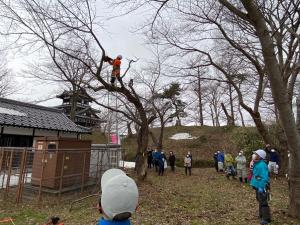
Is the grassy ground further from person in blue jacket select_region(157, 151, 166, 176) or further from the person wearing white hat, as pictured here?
person in blue jacket select_region(157, 151, 166, 176)

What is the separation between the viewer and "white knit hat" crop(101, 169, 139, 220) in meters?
2.34

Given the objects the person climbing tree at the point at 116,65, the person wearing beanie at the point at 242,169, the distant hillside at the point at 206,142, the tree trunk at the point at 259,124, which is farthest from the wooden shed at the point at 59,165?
the distant hillside at the point at 206,142

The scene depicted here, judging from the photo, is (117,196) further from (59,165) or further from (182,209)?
(59,165)

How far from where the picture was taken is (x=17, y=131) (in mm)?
17469

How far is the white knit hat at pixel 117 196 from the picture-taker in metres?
2.34

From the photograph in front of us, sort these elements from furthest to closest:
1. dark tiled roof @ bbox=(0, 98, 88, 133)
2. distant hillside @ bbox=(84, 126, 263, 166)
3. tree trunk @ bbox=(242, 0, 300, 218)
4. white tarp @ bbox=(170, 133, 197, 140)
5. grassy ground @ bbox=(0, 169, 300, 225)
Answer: white tarp @ bbox=(170, 133, 197, 140)
distant hillside @ bbox=(84, 126, 263, 166)
dark tiled roof @ bbox=(0, 98, 88, 133)
grassy ground @ bbox=(0, 169, 300, 225)
tree trunk @ bbox=(242, 0, 300, 218)

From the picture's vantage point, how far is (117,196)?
7.65ft

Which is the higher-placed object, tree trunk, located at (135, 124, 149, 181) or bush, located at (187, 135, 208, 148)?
bush, located at (187, 135, 208, 148)

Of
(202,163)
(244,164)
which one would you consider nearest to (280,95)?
(244,164)

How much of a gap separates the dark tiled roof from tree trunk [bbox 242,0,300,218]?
14.9m

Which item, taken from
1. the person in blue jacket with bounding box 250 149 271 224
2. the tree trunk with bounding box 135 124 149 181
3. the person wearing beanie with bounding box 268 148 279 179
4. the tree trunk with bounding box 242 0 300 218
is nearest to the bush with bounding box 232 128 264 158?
the person wearing beanie with bounding box 268 148 279 179

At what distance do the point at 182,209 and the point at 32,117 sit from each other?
14.6 metres

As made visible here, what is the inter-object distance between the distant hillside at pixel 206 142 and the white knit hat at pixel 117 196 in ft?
67.8

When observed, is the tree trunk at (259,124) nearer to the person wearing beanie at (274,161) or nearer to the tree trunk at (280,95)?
the person wearing beanie at (274,161)
